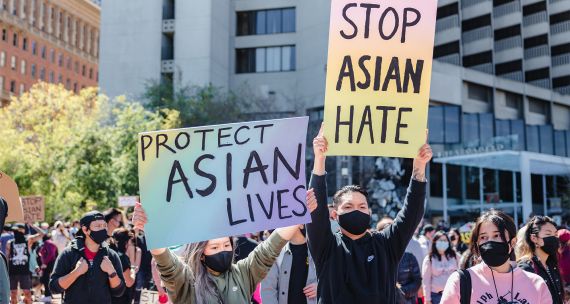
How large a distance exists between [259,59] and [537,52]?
25325 mm

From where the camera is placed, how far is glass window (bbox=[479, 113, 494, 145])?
47969mm

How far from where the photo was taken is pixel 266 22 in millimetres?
50688

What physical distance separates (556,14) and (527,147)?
16838 millimetres

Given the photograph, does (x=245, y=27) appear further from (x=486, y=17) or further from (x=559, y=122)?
(x=559, y=122)

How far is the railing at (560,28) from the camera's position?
2395 inches

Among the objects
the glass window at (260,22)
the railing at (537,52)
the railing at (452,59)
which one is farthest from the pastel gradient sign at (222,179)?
the railing at (537,52)

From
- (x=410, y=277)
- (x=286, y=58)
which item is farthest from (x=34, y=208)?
(x=286, y=58)

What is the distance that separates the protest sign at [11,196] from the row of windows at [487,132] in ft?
121

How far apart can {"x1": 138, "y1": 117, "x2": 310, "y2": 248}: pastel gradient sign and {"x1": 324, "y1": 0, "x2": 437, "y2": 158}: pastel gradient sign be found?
36 cm

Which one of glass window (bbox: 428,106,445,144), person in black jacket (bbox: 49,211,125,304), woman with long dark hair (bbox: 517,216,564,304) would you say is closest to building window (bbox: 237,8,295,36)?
glass window (bbox: 428,106,445,144)

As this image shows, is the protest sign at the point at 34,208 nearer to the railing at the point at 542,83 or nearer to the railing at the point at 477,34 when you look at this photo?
the railing at the point at 477,34

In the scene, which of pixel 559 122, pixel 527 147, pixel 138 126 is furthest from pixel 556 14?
pixel 138 126

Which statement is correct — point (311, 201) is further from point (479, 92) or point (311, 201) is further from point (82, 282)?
point (479, 92)

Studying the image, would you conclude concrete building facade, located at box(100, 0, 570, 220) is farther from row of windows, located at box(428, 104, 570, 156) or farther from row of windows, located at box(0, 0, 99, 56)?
row of windows, located at box(0, 0, 99, 56)
